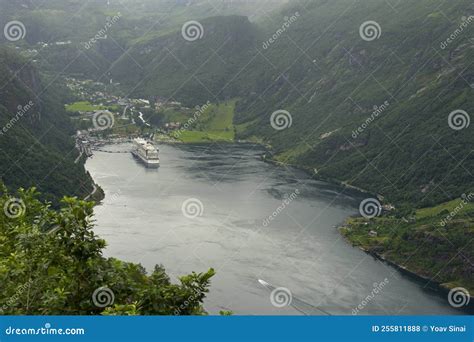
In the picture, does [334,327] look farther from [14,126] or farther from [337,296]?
[14,126]

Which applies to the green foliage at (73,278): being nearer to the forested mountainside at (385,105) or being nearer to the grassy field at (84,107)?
the forested mountainside at (385,105)

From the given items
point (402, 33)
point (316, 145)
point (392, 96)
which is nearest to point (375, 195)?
point (316, 145)

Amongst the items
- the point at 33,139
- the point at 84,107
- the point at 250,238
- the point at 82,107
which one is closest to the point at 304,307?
the point at 250,238

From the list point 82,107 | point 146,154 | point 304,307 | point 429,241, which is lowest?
point 304,307

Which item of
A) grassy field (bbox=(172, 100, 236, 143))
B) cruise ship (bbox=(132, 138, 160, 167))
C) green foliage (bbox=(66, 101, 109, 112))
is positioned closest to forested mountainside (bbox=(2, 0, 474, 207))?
grassy field (bbox=(172, 100, 236, 143))

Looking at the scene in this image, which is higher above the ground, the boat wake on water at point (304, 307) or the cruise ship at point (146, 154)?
the cruise ship at point (146, 154)

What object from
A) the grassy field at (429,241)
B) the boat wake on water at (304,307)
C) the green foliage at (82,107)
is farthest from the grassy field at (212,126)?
the boat wake on water at (304,307)

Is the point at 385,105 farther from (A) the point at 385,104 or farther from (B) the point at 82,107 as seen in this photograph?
(B) the point at 82,107

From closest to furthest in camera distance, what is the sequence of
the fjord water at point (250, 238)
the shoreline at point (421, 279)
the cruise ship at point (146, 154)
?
the fjord water at point (250, 238) → the shoreline at point (421, 279) → the cruise ship at point (146, 154)
